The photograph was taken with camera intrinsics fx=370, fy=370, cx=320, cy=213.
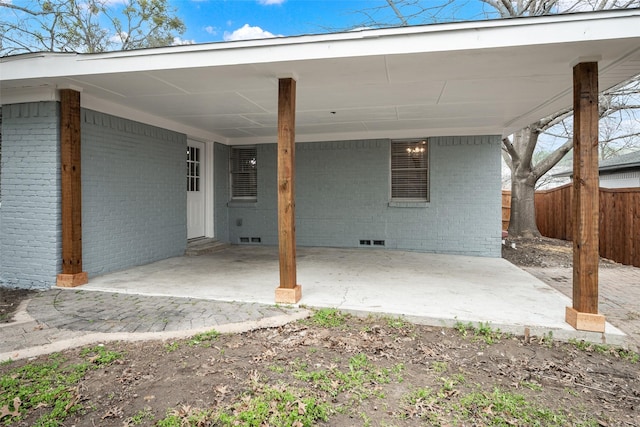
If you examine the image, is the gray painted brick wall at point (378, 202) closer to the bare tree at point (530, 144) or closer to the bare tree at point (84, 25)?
the bare tree at point (530, 144)

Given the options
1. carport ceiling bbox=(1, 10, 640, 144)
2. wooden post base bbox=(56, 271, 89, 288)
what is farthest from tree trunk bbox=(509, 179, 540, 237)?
wooden post base bbox=(56, 271, 89, 288)

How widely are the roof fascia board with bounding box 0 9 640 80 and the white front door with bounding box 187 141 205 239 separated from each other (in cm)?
375

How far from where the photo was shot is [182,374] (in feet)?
8.63

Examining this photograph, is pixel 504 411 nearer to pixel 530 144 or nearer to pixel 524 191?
pixel 524 191

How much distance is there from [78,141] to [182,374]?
11.7ft

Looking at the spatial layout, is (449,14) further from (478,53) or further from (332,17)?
(478,53)

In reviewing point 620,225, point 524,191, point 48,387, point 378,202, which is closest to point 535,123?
point 524,191

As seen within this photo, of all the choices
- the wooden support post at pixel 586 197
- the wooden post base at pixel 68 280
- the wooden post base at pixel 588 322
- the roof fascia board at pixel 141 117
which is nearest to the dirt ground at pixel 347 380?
the wooden post base at pixel 588 322

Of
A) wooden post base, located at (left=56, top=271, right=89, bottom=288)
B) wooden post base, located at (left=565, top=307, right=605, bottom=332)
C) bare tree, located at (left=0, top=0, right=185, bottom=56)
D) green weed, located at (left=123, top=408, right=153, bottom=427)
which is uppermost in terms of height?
bare tree, located at (left=0, top=0, right=185, bottom=56)

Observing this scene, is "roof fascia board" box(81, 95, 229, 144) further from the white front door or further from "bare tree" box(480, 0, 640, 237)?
"bare tree" box(480, 0, 640, 237)

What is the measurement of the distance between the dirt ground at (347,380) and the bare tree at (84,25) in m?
10.8

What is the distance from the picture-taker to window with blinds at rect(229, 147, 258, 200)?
28.7 feet

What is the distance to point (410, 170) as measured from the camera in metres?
7.87

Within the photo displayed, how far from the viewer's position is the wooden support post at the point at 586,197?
3227mm
